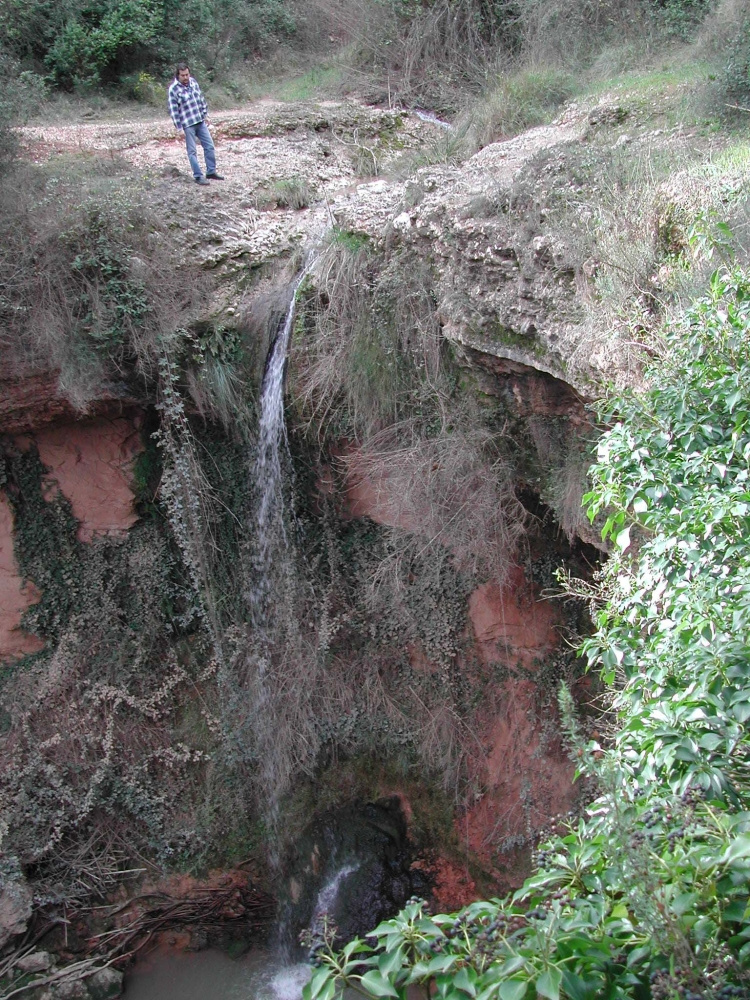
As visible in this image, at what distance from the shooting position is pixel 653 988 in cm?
158

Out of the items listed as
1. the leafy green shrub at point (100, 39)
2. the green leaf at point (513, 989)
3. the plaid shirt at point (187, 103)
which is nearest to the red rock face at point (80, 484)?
the plaid shirt at point (187, 103)

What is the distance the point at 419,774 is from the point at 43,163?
726cm

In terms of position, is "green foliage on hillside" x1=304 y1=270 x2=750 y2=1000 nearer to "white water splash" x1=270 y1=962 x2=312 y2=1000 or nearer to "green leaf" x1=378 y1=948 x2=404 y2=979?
"green leaf" x1=378 y1=948 x2=404 y2=979

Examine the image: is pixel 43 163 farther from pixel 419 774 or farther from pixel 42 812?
pixel 419 774

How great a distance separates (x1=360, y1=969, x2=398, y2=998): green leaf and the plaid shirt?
863 centimetres

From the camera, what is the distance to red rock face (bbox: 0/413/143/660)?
7.93 meters

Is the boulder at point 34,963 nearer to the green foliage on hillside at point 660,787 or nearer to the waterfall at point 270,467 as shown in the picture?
the waterfall at point 270,467

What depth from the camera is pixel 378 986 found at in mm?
1699

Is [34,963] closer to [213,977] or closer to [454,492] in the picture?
[213,977]

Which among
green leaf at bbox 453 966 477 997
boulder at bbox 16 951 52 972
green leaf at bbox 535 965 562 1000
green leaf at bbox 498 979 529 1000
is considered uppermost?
green leaf at bbox 535 965 562 1000

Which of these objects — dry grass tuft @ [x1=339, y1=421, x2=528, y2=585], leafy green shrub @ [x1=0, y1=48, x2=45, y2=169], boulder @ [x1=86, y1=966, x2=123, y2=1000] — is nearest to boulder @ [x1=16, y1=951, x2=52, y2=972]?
boulder @ [x1=86, y1=966, x2=123, y2=1000]

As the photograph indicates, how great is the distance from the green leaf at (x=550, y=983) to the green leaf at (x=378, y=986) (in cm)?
30

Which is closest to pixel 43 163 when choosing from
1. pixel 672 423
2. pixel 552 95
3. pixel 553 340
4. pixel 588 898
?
pixel 552 95

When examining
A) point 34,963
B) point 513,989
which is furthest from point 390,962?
point 34,963
